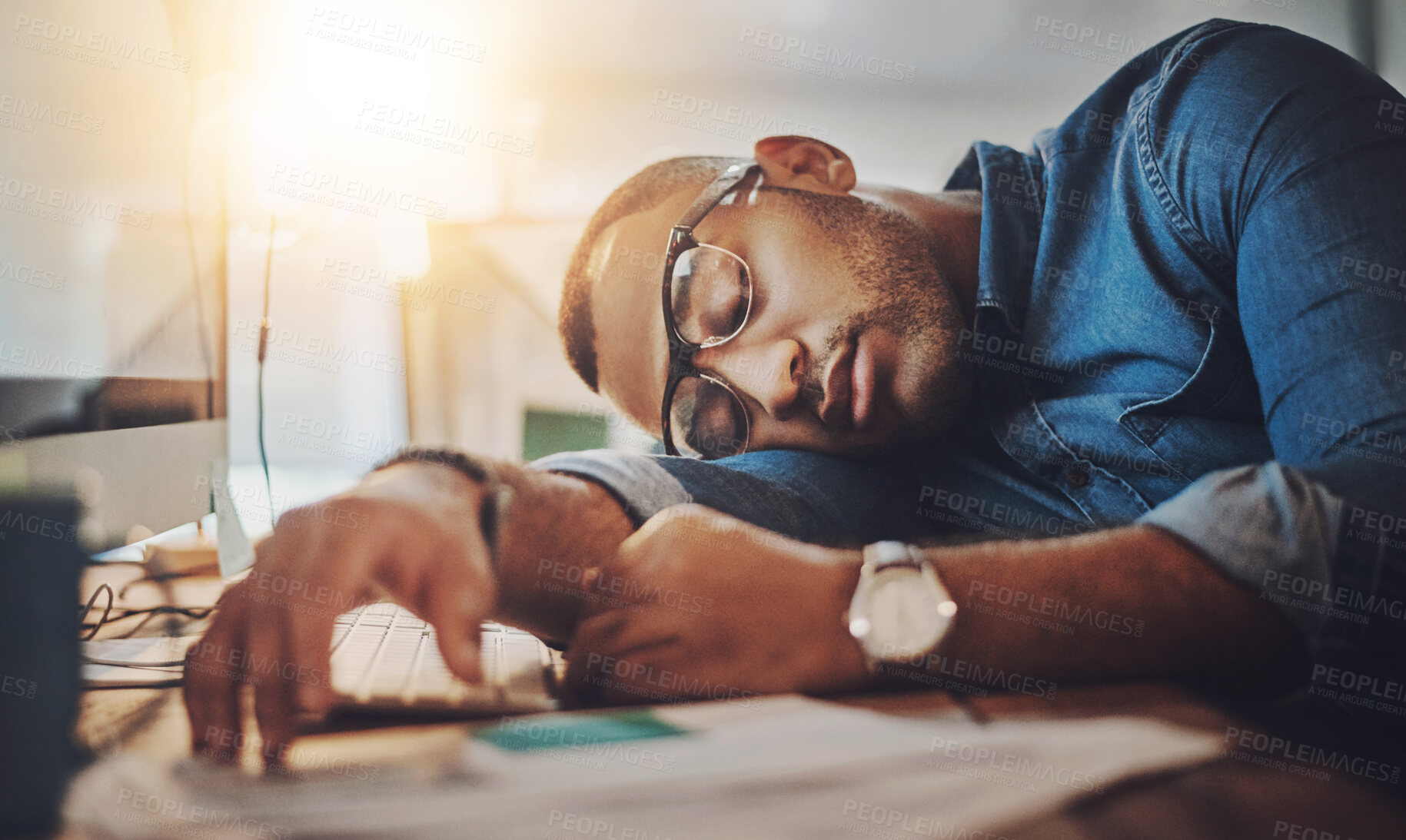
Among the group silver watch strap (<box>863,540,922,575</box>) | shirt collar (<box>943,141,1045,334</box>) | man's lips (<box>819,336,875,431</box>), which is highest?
shirt collar (<box>943,141,1045,334</box>)

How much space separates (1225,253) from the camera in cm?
49

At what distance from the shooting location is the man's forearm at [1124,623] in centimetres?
37

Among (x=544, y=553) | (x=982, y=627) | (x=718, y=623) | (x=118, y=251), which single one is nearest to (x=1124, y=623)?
(x=982, y=627)

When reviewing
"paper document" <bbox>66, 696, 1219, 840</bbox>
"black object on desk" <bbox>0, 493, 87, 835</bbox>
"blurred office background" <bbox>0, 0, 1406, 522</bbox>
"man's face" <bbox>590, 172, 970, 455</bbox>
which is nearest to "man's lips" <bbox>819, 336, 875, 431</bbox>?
"man's face" <bbox>590, 172, 970, 455</bbox>

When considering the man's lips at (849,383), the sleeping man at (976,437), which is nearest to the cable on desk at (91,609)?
the sleeping man at (976,437)

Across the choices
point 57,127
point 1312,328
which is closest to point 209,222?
point 57,127

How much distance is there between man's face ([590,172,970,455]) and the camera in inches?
24.8

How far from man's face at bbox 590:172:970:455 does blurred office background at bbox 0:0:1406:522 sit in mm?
79

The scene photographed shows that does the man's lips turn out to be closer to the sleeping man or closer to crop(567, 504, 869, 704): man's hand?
the sleeping man

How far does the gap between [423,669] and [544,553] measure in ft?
0.36

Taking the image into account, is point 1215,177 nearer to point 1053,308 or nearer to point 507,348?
point 1053,308

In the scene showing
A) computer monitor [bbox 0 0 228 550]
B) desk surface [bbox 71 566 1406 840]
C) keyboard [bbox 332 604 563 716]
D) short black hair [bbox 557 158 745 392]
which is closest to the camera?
desk surface [bbox 71 566 1406 840]

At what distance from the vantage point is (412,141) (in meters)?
0.70

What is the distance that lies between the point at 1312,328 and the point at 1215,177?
13 cm
